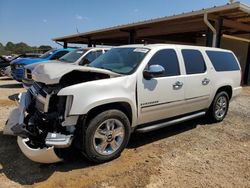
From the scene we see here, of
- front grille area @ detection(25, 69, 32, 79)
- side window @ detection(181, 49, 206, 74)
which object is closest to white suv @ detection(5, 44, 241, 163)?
side window @ detection(181, 49, 206, 74)

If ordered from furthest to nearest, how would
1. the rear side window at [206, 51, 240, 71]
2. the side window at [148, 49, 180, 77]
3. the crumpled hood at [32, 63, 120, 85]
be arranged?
the rear side window at [206, 51, 240, 71]
the side window at [148, 49, 180, 77]
the crumpled hood at [32, 63, 120, 85]

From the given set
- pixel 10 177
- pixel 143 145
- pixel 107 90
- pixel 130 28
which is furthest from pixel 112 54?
pixel 130 28

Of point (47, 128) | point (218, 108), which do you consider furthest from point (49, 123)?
point (218, 108)

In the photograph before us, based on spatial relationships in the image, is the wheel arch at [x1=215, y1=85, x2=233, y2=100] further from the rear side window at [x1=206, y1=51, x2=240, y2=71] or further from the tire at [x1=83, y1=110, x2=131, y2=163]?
the tire at [x1=83, y1=110, x2=131, y2=163]

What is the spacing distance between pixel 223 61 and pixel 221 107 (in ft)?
3.66

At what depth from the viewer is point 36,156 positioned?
3596mm

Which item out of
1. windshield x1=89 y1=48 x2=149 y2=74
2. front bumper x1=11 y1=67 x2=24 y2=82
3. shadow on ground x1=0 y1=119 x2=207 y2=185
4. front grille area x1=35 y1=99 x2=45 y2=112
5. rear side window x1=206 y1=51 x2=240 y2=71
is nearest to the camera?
shadow on ground x1=0 y1=119 x2=207 y2=185

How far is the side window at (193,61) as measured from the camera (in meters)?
5.37

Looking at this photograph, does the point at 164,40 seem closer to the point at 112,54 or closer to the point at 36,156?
the point at 112,54

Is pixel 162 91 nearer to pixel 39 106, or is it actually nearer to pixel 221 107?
pixel 39 106

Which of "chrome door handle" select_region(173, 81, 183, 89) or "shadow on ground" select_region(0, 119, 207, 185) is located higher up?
"chrome door handle" select_region(173, 81, 183, 89)

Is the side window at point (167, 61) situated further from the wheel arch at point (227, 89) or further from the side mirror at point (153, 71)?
the wheel arch at point (227, 89)

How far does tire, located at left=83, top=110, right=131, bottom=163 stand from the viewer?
382cm

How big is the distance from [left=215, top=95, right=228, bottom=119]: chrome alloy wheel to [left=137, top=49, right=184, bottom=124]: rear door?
161 cm
